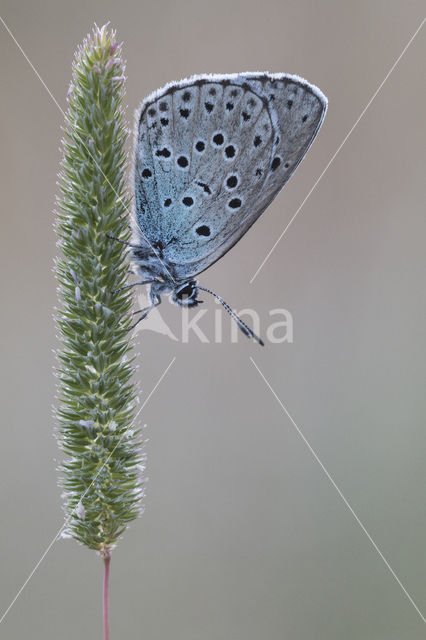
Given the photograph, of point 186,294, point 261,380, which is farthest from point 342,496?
point 186,294

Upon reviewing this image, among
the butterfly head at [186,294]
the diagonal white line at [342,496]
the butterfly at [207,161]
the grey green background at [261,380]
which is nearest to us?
the butterfly at [207,161]

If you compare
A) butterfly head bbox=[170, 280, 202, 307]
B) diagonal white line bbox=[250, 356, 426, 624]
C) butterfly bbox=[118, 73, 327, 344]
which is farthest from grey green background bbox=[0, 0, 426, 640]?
butterfly bbox=[118, 73, 327, 344]

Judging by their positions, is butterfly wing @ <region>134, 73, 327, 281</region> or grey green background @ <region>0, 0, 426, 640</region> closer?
butterfly wing @ <region>134, 73, 327, 281</region>

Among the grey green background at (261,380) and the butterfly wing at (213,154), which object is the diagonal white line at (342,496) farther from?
the butterfly wing at (213,154)

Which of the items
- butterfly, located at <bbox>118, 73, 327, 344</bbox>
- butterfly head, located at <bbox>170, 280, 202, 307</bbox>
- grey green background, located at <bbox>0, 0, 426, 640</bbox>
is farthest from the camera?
grey green background, located at <bbox>0, 0, 426, 640</bbox>

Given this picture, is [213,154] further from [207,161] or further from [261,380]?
[261,380]

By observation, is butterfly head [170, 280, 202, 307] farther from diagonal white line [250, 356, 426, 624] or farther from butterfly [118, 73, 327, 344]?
diagonal white line [250, 356, 426, 624]

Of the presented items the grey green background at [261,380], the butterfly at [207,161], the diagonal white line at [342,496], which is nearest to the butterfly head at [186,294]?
the butterfly at [207,161]

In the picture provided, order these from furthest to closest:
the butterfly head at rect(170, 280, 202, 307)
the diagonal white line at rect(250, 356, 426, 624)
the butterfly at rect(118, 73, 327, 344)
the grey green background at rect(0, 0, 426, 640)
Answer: the grey green background at rect(0, 0, 426, 640)
the diagonal white line at rect(250, 356, 426, 624)
the butterfly head at rect(170, 280, 202, 307)
the butterfly at rect(118, 73, 327, 344)
